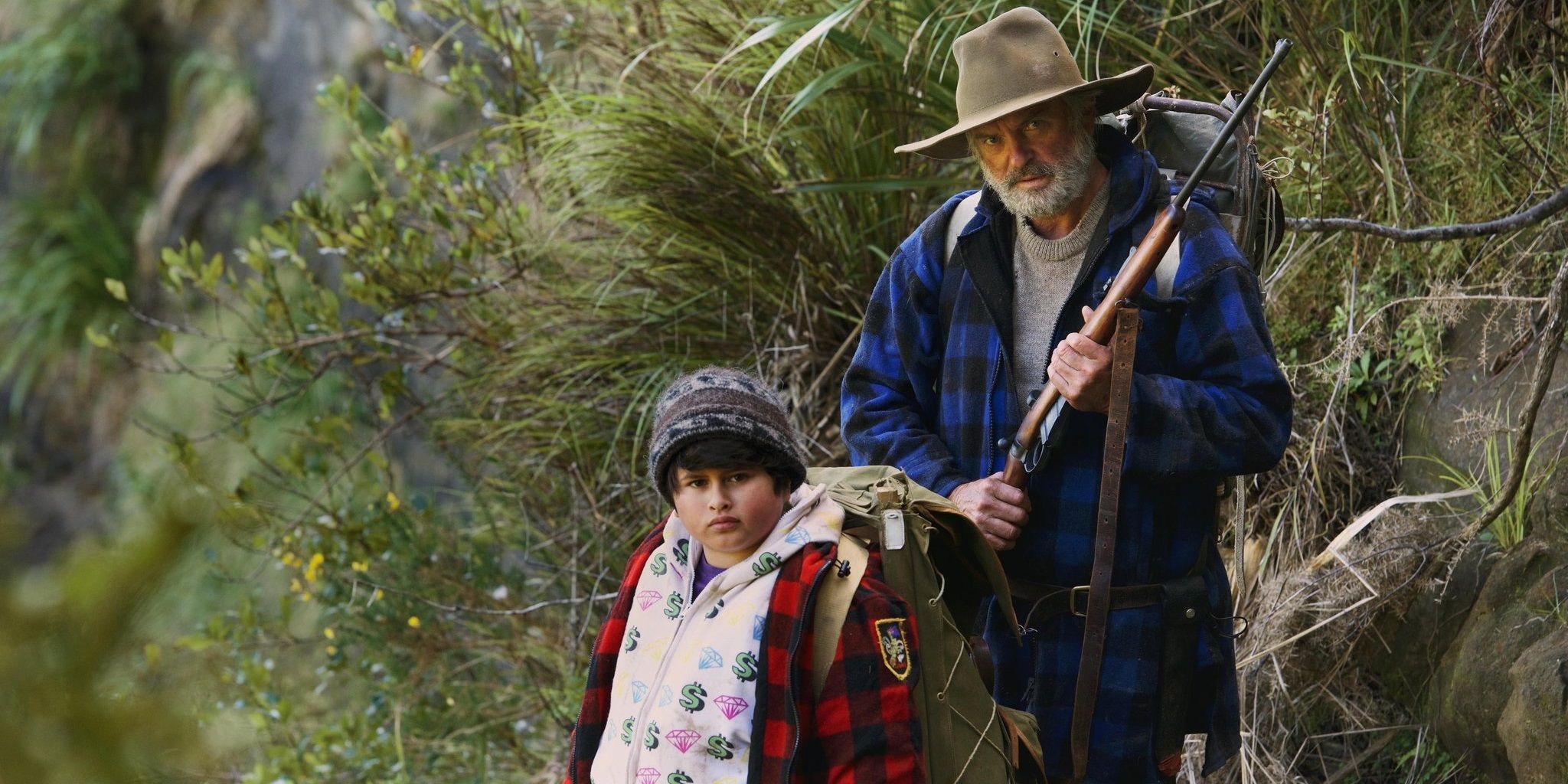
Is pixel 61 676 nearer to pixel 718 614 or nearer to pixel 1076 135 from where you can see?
pixel 718 614

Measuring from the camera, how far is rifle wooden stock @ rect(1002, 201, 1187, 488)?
7.18ft

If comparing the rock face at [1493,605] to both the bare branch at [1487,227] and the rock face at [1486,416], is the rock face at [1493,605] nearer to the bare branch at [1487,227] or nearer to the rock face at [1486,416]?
the rock face at [1486,416]

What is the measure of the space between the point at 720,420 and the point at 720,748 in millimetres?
444

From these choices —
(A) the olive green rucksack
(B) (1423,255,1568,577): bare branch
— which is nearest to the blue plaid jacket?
(A) the olive green rucksack

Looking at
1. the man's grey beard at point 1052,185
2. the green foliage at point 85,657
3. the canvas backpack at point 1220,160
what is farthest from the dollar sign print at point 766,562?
the green foliage at point 85,657

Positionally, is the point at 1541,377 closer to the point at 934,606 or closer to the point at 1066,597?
the point at 1066,597

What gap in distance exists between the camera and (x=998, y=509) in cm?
233

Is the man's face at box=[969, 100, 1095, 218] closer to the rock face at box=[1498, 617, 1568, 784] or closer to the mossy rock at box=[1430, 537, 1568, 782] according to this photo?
the rock face at box=[1498, 617, 1568, 784]

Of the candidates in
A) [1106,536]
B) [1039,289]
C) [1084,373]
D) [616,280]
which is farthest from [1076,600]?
[616,280]

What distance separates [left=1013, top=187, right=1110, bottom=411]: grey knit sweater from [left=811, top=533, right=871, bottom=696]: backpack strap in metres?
0.57

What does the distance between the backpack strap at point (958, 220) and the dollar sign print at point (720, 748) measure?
101 cm

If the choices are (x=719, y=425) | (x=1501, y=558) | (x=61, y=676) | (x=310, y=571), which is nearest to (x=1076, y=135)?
(x=719, y=425)

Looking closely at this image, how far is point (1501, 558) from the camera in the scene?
126 inches

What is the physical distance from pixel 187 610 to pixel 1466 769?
10.0 ft
